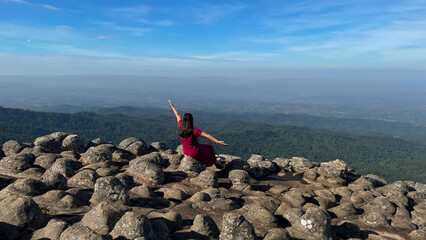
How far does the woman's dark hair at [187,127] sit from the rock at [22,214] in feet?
26.9

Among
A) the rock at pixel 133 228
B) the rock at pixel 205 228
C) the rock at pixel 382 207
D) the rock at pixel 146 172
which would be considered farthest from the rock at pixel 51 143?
the rock at pixel 382 207

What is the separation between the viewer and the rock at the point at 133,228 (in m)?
8.15

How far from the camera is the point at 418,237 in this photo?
41.4ft

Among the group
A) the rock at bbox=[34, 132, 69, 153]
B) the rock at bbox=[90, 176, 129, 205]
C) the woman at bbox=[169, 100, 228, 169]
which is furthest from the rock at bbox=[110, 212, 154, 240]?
the rock at bbox=[34, 132, 69, 153]

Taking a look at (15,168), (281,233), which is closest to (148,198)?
(281,233)

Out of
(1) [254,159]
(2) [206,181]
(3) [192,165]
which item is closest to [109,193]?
(2) [206,181]

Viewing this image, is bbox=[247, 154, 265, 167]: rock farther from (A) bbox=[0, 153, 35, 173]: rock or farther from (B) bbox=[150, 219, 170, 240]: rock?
(A) bbox=[0, 153, 35, 173]: rock

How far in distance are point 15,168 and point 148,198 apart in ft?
28.3

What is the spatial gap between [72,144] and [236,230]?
15664 mm

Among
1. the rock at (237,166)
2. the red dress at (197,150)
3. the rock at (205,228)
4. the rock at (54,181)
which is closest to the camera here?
the rock at (205,228)

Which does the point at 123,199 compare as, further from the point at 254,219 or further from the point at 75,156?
the point at 75,156

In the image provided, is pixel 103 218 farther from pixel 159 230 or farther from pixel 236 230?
pixel 236 230

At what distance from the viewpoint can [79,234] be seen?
7594 millimetres

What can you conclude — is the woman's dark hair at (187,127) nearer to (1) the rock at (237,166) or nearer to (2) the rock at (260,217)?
(1) the rock at (237,166)
